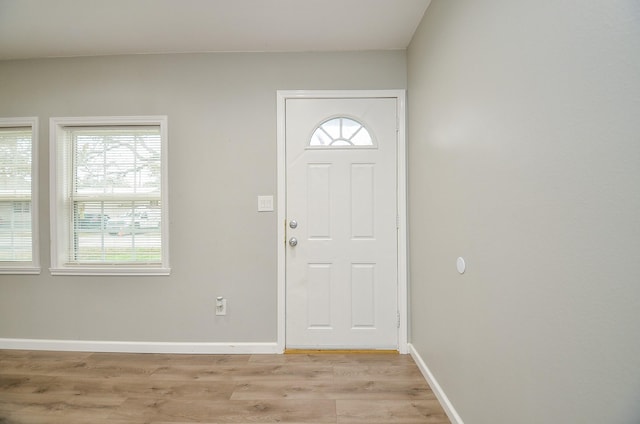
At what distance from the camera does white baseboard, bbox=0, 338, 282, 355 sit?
7.16 feet

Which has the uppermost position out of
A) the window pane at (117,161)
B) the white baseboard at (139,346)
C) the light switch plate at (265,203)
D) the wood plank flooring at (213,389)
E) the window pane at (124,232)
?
the window pane at (117,161)

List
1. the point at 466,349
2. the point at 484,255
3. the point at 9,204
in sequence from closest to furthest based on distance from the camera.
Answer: the point at 484,255, the point at 466,349, the point at 9,204

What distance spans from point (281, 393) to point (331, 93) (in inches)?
89.1

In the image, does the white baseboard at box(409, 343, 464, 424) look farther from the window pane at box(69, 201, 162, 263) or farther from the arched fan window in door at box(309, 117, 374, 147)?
the window pane at box(69, 201, 162, 263)

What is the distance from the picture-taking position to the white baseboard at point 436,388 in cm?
143

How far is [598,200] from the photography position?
2.22 ft

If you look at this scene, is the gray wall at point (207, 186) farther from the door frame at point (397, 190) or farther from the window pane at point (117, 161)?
the window pane at point (117, 161)

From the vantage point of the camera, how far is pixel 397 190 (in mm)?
2197

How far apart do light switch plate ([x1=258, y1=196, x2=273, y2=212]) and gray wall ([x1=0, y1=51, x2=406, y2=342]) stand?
0.17ft

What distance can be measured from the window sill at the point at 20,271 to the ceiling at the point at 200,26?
72.6 inches

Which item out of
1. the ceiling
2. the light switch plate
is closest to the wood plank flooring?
the light switch plate

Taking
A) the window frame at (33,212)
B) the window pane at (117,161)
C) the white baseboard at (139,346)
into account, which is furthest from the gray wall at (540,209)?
the window frame at (33,212)

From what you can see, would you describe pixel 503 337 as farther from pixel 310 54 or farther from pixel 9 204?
pixel 9 204

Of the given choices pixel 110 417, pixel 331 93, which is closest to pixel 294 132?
pixel 331 93
